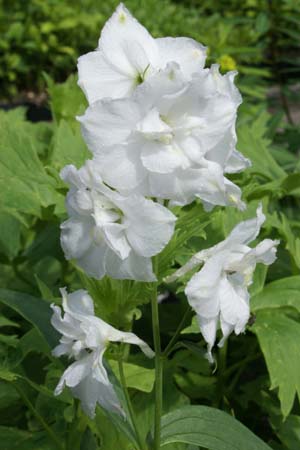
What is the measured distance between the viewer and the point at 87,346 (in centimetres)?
100

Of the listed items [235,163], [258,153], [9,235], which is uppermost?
[235,163]

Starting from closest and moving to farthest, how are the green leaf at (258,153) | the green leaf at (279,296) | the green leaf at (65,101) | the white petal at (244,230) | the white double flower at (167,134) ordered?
the white double flower at (167,134)
the white petal at (244,230)
the green leaf at (279,296)
the green leaf at (258,153)
the green leaf at (65,101)

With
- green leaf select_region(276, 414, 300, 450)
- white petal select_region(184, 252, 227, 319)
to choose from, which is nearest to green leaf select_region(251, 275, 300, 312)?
green leaf select_region(276, 414, 300, 450)

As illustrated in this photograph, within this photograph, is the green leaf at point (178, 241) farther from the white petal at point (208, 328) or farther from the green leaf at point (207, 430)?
the green leaf at point (207, 430)

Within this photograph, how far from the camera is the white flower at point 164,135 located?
0.89 m

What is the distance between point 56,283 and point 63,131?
0.39 metres

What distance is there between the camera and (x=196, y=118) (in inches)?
35.8

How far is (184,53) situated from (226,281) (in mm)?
322

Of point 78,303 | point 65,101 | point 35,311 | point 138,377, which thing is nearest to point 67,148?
point 65,101

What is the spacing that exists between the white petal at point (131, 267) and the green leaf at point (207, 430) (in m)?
0.34

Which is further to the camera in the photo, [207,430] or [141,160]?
[207,430]

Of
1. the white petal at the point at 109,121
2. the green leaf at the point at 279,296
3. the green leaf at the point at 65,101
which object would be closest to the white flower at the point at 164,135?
the white petal at the point at 109,121

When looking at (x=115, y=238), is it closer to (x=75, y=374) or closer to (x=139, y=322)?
(x=75, y=374)

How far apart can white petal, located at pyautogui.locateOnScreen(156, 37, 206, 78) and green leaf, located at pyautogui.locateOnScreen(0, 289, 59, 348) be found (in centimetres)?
54
